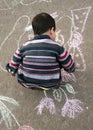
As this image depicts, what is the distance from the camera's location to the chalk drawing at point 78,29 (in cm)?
253

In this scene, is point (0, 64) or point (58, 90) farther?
point (0, 64)

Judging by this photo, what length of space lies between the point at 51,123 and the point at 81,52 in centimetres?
62

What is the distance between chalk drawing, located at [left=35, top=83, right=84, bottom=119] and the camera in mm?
2240

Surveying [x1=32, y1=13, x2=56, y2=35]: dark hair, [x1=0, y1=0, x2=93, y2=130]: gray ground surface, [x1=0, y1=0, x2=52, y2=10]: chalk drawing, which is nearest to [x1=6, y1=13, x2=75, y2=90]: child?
[x1=32, y1=13, x2=56, y2=35]: dark hair

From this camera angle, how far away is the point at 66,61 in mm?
2211

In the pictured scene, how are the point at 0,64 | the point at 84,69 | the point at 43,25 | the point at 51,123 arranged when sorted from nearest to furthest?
the point at 43,25 → the point at 51,123 → the point at 84,69 → the point at 0,64

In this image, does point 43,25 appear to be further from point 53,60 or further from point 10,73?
point 10,73

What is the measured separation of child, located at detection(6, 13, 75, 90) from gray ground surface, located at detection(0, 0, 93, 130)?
146mm

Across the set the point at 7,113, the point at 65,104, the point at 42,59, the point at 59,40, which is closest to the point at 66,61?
the point at 42,59

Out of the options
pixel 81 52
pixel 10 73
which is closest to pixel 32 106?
pixel 10 73

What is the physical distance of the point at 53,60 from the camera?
2172mm

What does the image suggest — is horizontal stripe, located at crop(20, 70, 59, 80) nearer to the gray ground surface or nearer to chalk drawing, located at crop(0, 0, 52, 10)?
the gray ground surface

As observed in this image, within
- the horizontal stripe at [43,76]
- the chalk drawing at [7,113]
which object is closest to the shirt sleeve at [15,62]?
the horizontal stripe at [43,76]

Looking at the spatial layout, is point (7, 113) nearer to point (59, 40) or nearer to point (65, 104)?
point (65, 104)
